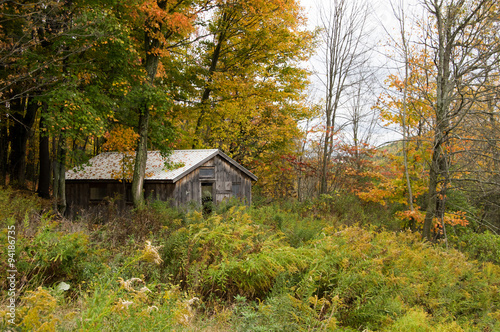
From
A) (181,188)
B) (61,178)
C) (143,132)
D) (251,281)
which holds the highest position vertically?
(143,132)

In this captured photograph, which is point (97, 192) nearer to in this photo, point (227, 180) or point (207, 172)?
point (207, 172)

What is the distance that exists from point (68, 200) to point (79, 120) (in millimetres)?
7409

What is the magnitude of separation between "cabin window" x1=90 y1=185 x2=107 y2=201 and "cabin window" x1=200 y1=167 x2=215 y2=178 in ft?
16.0

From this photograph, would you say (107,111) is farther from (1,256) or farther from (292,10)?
(292,10)

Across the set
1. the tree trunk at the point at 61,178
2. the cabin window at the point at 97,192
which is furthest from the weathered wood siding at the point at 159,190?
the tree trunk at the point at 61,178

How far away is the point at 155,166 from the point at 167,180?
2.19 metres

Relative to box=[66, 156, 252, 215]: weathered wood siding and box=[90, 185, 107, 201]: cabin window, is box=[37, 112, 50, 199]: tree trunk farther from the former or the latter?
box=[90, 185, 107, 201]: cabin window

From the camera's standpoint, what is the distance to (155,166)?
15.2m

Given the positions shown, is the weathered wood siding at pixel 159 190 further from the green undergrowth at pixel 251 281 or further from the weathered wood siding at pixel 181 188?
the green undergrowth at pixel 251 281

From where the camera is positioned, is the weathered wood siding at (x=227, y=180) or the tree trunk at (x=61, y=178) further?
the weathered wood siding at (x=227, y=180)

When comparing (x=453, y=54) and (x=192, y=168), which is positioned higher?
(x=453, y=54)

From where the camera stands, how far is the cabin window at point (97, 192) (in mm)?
15486

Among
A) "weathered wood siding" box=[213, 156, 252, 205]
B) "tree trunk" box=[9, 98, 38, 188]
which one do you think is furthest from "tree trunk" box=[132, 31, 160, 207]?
"tree trunk" box=[9, 98, 38, 188]

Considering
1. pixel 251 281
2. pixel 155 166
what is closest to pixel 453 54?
pixel 251 281
